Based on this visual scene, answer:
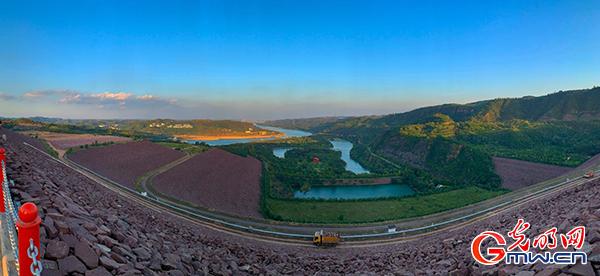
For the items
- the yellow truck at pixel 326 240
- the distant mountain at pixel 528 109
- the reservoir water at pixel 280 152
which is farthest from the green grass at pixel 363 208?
the distant mountain at pixel 528 109

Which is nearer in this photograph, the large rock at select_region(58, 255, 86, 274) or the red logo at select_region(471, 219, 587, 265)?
the large rock at select_region(58, 255, 86, 274)

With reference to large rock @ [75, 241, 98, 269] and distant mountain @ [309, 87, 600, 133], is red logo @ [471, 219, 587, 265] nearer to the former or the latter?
large rock @ [75, 241, 98, 269]

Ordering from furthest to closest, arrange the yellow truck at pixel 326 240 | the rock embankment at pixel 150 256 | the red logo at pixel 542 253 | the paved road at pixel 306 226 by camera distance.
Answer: the paved road at pixel 306 226
the yellow truck at pixel 326 240
the red logo at pixel 542 253
the rock embankment at pixel 150 256

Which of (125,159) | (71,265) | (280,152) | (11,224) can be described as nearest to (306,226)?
(71,265)

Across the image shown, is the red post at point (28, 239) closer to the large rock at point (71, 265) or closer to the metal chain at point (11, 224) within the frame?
the metal chain at point (11, 224)

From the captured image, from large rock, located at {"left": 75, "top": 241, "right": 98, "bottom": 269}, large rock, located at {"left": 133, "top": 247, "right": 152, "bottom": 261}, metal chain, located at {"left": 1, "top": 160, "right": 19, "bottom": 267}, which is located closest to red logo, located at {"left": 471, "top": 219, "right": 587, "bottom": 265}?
large rock, located at {"left": 133, "top": 247, "right": 152, "bottom": 261}

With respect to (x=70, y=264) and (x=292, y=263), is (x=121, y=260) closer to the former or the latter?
(x=70, y=264)

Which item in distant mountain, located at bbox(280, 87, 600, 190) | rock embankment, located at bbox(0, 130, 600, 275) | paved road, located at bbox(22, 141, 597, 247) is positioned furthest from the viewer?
distant mountain, located at bbox(280, 87, 600, 190)
